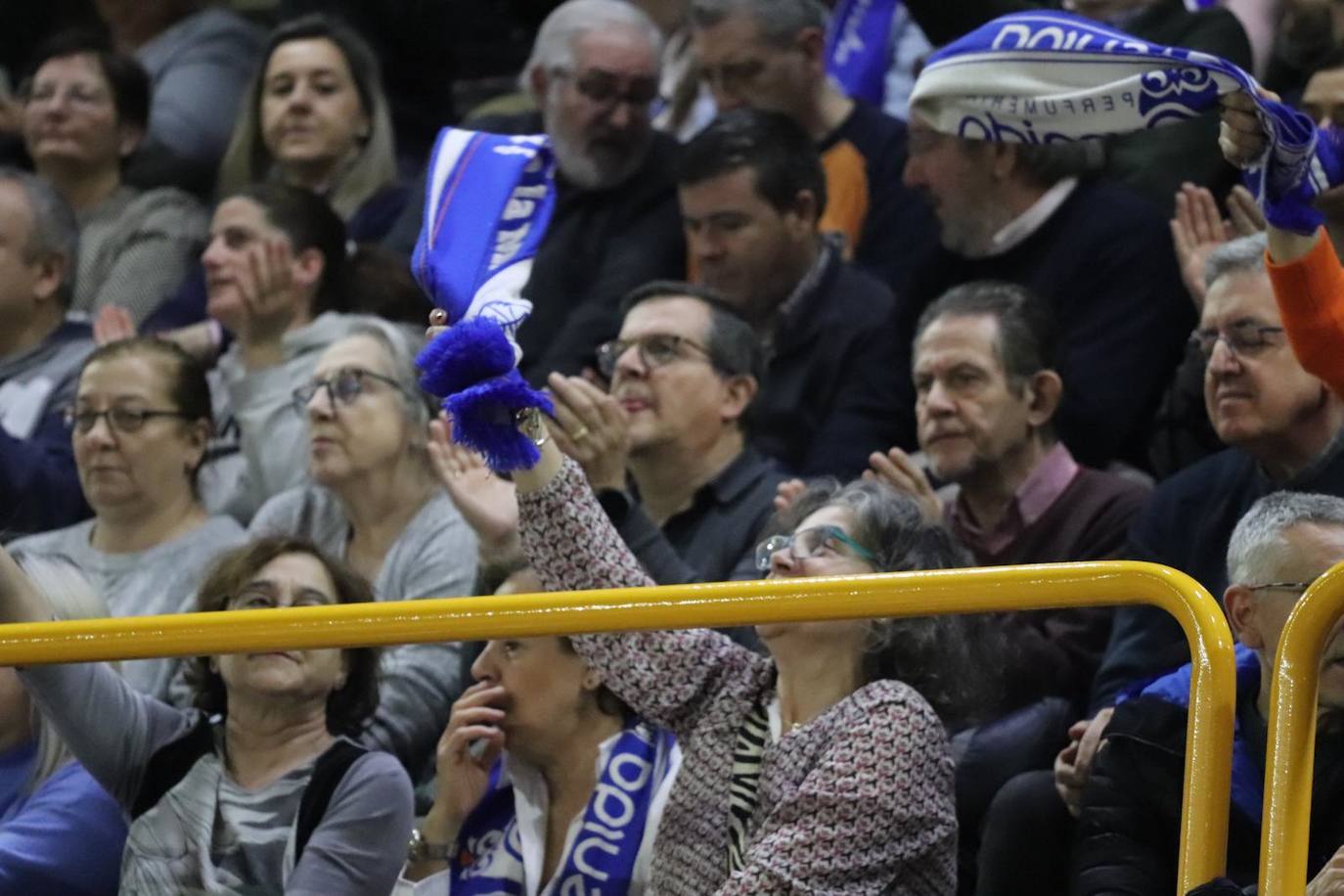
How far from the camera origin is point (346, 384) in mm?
4551

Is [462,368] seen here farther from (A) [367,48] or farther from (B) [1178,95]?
(A) [367,48]

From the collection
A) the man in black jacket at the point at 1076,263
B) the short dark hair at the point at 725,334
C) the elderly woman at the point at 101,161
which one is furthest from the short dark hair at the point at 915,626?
the elderly woman at the point at 101,161

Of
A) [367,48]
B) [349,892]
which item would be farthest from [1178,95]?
[367,48]

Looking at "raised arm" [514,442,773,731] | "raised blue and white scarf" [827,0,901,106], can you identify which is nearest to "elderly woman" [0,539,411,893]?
"raised arm" [514,442,773,731]

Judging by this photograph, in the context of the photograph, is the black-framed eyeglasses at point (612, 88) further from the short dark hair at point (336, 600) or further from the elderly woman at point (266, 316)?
the short dark hair at point (336, 600)

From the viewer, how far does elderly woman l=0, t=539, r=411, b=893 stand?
10.7 feet

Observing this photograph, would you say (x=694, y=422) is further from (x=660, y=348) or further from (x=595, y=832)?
(x=595, y=832)

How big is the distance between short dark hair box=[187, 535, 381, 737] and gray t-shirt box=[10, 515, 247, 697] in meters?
0.60

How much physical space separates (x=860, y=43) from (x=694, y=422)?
1.88m

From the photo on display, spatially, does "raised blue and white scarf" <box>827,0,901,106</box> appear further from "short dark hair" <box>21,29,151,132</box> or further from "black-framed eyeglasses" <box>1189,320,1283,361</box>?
"black-framed eyeglasses" <box>1189,320,1283,361</box>

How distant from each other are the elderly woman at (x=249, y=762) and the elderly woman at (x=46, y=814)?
4 centimetres

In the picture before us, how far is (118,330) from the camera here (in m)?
5.26

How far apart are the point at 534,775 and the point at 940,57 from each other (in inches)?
48.4

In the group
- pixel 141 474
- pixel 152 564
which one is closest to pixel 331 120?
pixel 141 474
